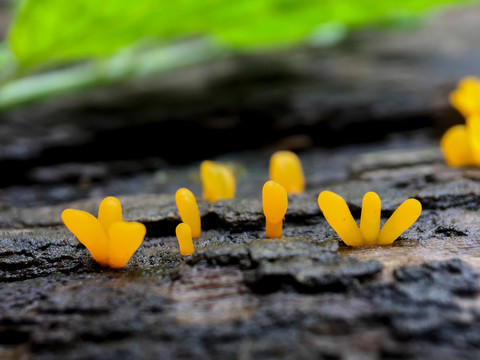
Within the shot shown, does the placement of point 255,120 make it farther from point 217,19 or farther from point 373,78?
point 373,78

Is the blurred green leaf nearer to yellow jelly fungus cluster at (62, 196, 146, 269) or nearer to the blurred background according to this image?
the blurred background

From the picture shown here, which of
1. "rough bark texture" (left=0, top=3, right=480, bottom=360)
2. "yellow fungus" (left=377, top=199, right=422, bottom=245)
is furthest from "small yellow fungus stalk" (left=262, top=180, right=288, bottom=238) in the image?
"yellow fungus" (left=377, top=199, right=422, bottom=245)

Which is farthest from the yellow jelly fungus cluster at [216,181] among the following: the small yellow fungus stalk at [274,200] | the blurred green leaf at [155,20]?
the blurred green leaf at [155,20]

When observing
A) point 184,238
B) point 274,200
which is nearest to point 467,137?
point 274,200

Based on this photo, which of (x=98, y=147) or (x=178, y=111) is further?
(x=178, y=111)

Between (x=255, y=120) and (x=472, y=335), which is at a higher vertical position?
(x=255, y=120)

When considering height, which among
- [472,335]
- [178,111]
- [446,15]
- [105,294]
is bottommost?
[472,335]

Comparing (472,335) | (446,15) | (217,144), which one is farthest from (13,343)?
(446,15)
